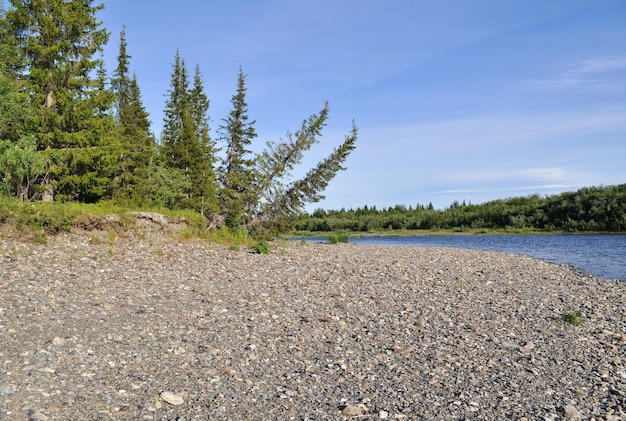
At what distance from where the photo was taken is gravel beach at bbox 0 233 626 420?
714 cm

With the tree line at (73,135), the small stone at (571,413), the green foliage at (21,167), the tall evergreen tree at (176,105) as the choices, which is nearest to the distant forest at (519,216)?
the tall evergreen tree at (176,105)

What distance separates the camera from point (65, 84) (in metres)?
27.1

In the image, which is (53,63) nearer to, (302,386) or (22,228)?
(22,228)

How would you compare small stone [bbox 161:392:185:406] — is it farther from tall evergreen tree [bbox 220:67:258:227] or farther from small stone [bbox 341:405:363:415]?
tall evergreen tree [bbox 220:67:258:227]

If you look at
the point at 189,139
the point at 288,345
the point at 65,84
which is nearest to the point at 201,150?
the point at 189,139

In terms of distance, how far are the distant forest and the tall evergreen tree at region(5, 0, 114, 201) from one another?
76.7 m

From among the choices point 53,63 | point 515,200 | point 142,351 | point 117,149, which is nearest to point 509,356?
point 142,351

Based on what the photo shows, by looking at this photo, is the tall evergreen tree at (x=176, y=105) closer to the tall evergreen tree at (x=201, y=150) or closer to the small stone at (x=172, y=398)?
the tall evergreen tree at (x=201, y=150)

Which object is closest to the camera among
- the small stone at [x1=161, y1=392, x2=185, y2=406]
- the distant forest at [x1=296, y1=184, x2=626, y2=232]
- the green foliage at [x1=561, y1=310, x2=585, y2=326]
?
the small stone at [x1=161, y1=392, x2=185, y2=406]

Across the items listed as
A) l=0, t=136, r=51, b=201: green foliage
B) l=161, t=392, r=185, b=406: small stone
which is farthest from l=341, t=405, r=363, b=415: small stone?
l=0, t=136, r=51, b=201: green foliage

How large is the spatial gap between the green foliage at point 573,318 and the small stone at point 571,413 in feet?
19.6

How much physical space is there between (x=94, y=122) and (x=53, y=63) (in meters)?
4.04

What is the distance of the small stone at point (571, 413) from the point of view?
689 centimetres

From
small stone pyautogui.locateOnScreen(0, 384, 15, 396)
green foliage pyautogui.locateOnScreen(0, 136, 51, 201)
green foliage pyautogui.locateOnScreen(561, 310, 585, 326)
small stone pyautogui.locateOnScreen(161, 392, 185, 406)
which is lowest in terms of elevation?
small stone pyautogui.locateOnScreen(161, 392, 185, 406)
